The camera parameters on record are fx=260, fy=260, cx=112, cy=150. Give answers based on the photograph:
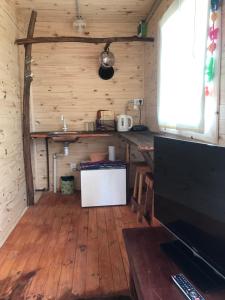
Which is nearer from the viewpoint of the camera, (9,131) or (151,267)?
(151,267)

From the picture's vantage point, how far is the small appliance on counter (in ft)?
12.7

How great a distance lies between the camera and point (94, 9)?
342 cm

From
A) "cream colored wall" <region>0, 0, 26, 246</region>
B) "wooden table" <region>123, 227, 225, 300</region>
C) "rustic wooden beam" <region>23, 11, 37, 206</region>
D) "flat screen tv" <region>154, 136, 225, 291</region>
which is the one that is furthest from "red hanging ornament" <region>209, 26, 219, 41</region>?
"rustic wooden beam" <region>23, 11, 37, 206</region>

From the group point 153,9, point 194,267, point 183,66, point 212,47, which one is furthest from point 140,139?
point 153,9

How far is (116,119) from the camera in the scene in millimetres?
3850

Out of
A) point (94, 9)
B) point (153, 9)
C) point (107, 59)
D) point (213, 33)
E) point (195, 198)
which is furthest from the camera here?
point (107, 59)

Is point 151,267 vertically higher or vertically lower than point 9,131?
lower

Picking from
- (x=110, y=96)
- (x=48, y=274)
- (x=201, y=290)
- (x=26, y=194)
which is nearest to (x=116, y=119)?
(x=110, y=96)

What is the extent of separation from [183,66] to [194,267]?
1710 mm

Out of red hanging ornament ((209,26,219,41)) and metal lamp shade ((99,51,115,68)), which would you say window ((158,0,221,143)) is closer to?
red hanging ornament ((209,26,219,41))

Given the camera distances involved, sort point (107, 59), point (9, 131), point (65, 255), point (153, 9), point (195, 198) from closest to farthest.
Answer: point (195, 198) → point (65, 255) → point (9, 131) → point (153, 9) → point (107, 59)

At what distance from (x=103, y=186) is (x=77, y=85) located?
160 cm

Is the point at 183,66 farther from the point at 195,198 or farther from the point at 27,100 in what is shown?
the point at 27,100

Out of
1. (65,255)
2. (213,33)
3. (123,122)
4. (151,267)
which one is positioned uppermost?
(213,33)
